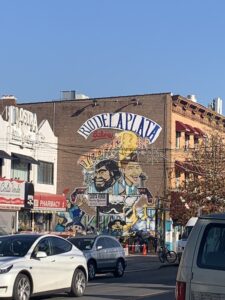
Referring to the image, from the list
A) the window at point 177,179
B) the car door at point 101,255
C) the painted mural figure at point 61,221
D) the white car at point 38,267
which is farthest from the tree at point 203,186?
the white car at point 38,267

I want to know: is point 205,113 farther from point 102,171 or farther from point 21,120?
point 21,120

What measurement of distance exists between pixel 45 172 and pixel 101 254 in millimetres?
26350

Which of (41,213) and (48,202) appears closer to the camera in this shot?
(48,202)

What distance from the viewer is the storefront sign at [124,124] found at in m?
49.7

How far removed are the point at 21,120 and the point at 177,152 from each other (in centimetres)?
1283

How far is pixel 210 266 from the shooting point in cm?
656

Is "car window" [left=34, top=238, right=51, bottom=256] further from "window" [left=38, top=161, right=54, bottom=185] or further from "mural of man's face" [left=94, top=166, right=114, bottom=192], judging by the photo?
"mural of man's face" [left=94, top=166, right=114, bottom=192]

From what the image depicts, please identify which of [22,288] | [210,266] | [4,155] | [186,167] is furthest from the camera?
[186,167]

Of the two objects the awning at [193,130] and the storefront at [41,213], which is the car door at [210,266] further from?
the awning at [193,130]

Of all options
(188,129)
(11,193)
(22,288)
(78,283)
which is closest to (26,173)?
(11,193)

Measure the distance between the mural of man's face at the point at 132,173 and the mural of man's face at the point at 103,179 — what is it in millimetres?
1362

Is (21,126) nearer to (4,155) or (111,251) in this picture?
(4,155)

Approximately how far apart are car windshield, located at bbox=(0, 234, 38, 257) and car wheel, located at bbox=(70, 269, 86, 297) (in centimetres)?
171

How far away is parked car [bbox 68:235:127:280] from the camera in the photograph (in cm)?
2247
